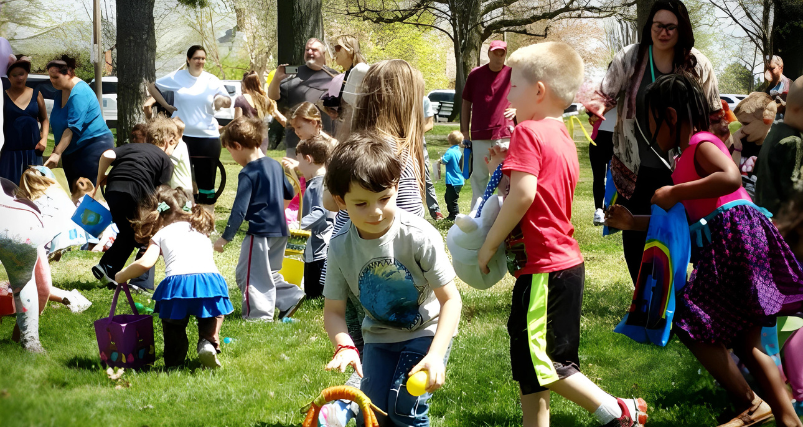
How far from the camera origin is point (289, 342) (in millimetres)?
4812

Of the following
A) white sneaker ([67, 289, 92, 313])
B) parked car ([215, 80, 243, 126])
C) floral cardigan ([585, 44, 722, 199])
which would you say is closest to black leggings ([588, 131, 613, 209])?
floral cardigan ([585, 44, 722, 199])

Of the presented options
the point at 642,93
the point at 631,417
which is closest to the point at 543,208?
the point at 631,417

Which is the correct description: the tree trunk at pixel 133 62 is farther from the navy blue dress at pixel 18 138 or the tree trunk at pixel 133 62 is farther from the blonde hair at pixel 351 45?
the navy blue dress at pixel 18 138

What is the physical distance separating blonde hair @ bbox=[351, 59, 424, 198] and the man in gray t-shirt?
12.6ft

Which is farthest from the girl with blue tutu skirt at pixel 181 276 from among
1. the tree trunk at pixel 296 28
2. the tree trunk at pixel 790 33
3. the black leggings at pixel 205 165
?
the tree trunk at pixel 296 28

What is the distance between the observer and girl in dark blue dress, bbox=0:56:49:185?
186 cm

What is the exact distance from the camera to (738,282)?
3.10 m

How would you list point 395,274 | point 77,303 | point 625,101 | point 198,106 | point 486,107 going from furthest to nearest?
point 198,106 < point 486,107 < point 77,303 < point 625,101 < point 395,274

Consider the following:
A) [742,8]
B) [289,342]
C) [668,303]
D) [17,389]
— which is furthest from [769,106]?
[17,389]

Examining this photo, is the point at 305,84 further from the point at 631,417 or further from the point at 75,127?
the point at 631,417

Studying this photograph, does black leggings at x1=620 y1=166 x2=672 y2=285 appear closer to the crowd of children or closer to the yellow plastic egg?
the crowd of children

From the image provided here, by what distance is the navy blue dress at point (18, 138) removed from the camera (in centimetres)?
184

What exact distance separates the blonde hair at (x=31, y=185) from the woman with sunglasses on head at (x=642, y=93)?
3068 mm

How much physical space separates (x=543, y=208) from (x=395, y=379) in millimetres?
856
